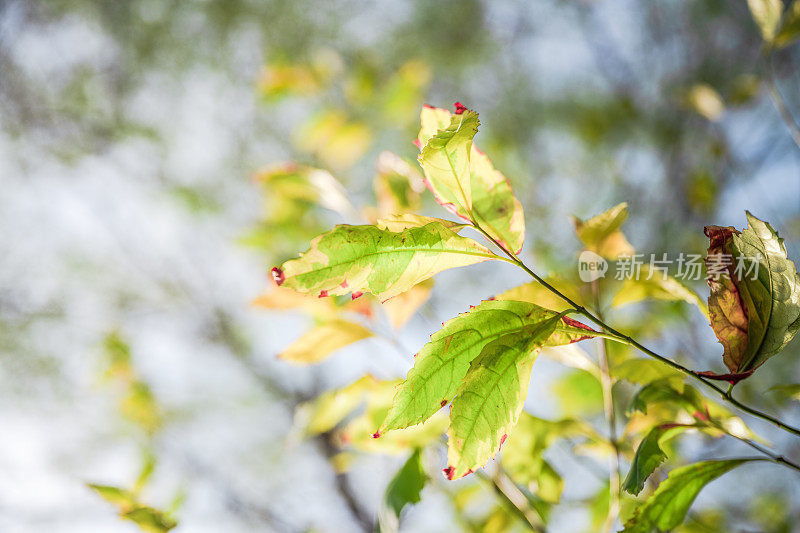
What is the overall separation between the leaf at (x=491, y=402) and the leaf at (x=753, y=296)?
0.08 metres

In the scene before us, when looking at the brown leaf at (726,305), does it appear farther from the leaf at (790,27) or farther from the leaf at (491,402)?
the leaf at (790,27)

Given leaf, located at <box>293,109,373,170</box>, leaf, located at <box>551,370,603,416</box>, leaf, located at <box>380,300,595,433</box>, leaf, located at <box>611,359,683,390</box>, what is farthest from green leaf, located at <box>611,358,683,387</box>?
leaf, located at <box>293,109,373,170</box>

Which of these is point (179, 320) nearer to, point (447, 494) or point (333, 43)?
point (333, 43)

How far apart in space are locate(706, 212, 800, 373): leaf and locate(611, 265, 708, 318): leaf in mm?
63

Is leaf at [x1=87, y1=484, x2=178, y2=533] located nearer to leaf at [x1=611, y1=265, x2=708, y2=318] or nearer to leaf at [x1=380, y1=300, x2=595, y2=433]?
leaf at [x1=380, y1=300, x2=595, y2=433]

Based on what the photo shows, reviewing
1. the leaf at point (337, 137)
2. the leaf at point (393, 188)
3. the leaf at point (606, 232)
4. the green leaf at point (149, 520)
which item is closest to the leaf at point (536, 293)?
the leaf at point (606, 232)

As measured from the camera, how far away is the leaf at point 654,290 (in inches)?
11.6

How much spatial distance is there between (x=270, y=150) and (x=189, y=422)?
3.39 feet

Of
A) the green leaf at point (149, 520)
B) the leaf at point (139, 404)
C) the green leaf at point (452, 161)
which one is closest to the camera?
the green leaf at point (452, 161)

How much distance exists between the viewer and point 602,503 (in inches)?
19.3

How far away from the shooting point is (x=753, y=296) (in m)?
0.21

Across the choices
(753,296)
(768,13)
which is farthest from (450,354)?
(768,13)

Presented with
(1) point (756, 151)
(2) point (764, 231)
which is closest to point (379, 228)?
(2) point (764, 231)

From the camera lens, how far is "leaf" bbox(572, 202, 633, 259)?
30 cm
